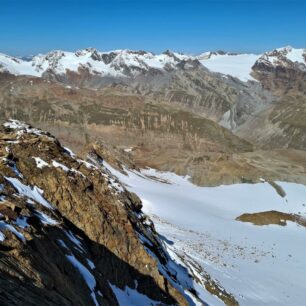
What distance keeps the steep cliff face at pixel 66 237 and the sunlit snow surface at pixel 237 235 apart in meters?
8.77

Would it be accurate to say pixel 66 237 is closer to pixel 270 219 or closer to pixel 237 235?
pixel 237 235

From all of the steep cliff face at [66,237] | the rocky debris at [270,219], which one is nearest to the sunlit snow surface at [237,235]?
the rocky debris at [270,219]

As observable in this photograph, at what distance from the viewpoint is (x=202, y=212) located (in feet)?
196

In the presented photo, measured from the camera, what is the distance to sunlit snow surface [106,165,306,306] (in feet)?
106

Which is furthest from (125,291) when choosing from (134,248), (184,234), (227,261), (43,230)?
(184,234)

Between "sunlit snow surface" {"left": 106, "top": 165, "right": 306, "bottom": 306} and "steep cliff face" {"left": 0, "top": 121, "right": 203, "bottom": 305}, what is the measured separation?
8765 mm

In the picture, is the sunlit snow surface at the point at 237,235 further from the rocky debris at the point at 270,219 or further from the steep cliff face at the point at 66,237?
the steep cliff face at the point at 66,237

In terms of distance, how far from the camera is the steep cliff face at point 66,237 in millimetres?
13680

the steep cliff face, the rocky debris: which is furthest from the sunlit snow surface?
the steep cliff face

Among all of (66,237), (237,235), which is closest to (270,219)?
(237,235)

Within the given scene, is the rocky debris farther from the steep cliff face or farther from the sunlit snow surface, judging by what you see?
the steep cliff face

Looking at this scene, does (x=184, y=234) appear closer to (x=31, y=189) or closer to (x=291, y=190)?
(x=31, y=189)

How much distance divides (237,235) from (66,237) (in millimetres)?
33374

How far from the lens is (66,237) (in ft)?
58.1
